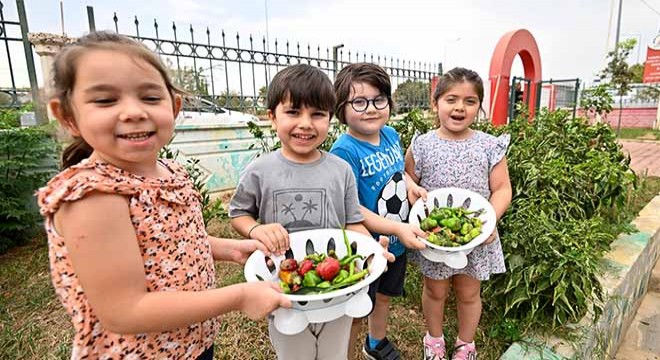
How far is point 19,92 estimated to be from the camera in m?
3.88

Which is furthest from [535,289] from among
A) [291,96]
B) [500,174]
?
[291,96]

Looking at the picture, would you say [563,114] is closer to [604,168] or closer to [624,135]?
[604,168]

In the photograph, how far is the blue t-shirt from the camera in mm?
A: 1610

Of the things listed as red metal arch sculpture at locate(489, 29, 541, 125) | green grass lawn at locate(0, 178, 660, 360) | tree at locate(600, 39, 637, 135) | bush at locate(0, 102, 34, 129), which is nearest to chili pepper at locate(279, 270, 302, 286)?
green grass lawn at locate(0, 178, 660, 360)

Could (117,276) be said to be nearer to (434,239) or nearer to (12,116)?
(434,239)

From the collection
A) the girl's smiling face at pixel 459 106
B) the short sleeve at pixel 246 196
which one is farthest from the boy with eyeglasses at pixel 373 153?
the short sleeve at pixel 246 196

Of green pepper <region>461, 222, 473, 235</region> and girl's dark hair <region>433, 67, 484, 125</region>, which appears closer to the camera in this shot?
green pepper <region>461, 222, 473, 235</region>

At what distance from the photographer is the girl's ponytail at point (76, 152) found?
97 centimetres

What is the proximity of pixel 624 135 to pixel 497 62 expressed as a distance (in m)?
9.85

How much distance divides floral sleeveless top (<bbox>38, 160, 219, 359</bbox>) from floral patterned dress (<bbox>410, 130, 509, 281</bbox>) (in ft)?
4.00

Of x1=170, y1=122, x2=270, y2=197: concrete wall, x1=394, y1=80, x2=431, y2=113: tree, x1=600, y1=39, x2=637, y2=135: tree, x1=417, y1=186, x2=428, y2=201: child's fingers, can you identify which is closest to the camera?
x1=417, y1=186, x2=428, y2=201: child's fingers

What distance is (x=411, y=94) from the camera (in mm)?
8117

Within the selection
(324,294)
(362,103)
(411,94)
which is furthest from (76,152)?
(411,94)

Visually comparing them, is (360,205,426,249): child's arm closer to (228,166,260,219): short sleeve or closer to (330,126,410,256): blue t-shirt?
(330,126,410,256): blue t-shirt
